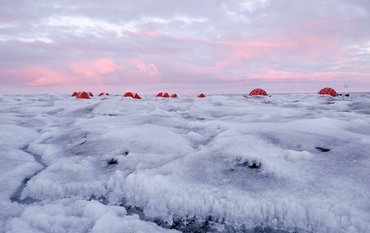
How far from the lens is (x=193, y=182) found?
213 cm

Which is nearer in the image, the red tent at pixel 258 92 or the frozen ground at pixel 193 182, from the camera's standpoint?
the frozen ground at pixel 193 182

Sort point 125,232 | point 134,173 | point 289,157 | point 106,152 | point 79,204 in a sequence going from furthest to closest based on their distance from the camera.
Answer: point 106,152, point 289,157, point 134,173, point 79,204, point 125,232

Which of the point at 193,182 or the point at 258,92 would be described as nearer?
the point at 193,182

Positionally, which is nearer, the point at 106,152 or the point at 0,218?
the point at 0,218

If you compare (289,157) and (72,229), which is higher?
(289,157)

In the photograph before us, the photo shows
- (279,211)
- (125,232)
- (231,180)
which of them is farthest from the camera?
(231,180)

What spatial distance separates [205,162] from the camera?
8.25 ft

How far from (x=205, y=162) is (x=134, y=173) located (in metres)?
0.59

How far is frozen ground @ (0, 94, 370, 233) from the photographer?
5.57ft

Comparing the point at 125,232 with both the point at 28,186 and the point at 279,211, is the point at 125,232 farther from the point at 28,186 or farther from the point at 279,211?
the point at 28,186

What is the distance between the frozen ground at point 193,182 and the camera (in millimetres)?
1696

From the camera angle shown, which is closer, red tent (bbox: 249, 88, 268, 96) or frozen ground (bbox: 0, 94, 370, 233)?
frozen ground (bbox: 0, 94, 370, 233)

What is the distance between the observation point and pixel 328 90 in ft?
54.6

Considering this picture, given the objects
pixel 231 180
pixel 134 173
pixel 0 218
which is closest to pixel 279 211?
pixel 231 180
